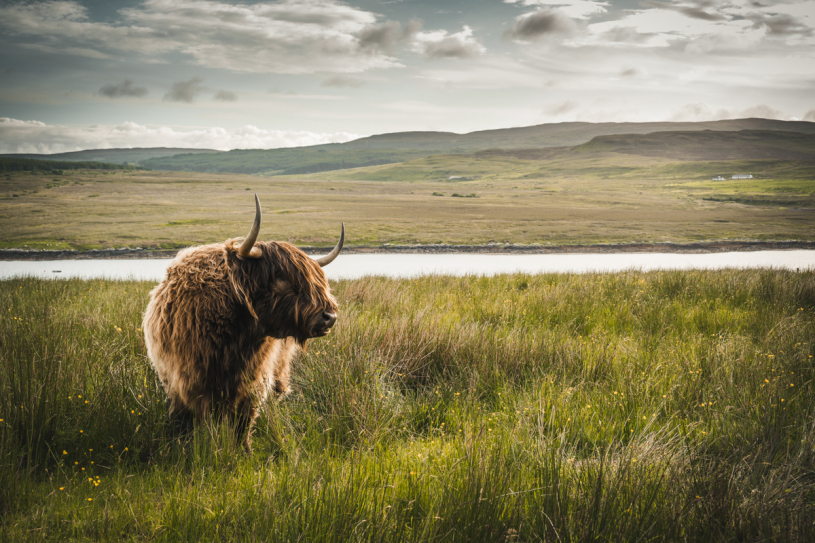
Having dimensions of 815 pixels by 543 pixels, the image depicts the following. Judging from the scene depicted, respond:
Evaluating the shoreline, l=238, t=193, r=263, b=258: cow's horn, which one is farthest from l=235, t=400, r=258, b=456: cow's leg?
the shoreline

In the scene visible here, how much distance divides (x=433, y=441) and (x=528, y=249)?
70.5ft

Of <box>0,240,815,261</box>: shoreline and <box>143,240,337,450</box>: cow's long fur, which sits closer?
<box>143,240,337,450</box>: cow's long fur

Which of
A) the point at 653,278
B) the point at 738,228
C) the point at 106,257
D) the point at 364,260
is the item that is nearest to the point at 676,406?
the point at 653,278

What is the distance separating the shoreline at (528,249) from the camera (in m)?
20.0

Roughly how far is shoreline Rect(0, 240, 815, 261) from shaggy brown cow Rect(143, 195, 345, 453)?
17.7 metres

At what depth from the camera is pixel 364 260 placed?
19156 millimetres

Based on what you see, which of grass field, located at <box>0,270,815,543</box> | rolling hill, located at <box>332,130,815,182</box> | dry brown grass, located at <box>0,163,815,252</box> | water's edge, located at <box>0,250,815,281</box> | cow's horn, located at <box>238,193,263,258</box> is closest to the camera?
grass field, located at <box>0,270,815,543</box>

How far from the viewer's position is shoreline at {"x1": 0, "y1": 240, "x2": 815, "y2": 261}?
20031 millimetres

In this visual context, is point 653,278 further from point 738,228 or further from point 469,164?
point 469,164

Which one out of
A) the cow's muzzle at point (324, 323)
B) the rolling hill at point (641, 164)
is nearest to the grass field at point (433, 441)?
the cow's muzzle at point (324, 323)

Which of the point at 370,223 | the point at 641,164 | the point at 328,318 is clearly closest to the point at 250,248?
the point at 328,318

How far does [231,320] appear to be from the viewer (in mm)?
3047

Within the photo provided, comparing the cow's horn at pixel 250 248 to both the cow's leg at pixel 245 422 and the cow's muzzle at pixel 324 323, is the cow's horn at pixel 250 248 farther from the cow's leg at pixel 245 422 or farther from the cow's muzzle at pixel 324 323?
the cow's leg at pixel 245 422

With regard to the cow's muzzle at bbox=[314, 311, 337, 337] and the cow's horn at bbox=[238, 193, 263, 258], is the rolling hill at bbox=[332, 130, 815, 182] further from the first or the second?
the cow's horn at bbox=[238, 193, 263, 258]
